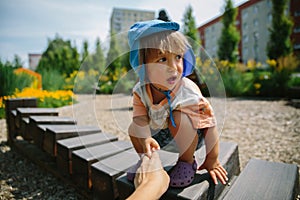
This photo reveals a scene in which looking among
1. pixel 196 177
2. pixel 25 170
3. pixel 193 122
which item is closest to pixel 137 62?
pixel 193 122

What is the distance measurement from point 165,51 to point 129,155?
918mm

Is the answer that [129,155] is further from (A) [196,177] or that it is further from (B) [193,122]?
(B) [193,122]

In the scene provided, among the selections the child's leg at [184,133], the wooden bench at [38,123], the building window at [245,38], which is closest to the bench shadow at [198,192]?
the child's leg at [184,133]

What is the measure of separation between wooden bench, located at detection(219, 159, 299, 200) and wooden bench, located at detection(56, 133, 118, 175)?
1.13 metres

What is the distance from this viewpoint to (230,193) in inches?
45.3

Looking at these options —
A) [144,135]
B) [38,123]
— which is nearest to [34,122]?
[38,123]

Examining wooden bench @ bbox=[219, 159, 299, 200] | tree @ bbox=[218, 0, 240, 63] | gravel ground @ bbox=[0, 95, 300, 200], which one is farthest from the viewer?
tree @ bbox=[218, 0, 240, 63]

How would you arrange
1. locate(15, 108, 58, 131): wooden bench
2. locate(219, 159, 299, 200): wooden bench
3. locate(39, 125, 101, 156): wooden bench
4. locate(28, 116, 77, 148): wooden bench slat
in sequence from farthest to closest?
locate(15, 108, 58, 131): wooden bench < locate(28, 116, 77, 148): wooden bench slat < locate(39, 125, 101, 156): wooden bench < locate(219, 159, 299, 200): wooden bench

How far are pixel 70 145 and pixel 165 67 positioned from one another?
131cm

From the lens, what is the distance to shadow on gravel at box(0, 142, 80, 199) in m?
1.87

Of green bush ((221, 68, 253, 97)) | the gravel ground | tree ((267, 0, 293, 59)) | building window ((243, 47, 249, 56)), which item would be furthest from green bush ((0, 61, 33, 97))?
building window ((243, 47, 249, 56))

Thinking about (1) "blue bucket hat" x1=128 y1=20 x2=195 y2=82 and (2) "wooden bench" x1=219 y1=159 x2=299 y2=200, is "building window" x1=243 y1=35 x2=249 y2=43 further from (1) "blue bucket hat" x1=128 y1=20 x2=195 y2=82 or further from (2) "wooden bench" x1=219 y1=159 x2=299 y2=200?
(1) "blue bucket hat" x1=128 y1=20 x2=195 y2=82

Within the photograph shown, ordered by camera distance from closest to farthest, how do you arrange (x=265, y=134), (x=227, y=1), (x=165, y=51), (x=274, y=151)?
(x=165, y=51) < (x=274, y=151) < (x=265, y=134) < (x=227, y=1)

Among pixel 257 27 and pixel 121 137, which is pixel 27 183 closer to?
pixel 121 137
